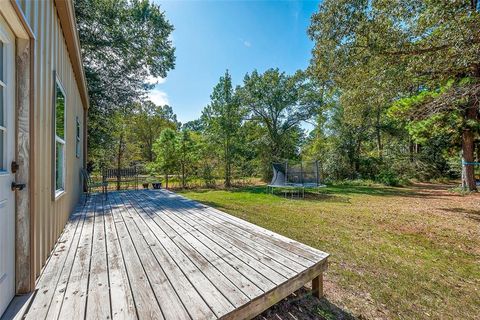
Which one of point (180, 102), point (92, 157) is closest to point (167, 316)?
point (92, 157)

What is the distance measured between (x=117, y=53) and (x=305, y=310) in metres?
10.7

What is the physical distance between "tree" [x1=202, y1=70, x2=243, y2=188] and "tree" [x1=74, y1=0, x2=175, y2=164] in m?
3.37

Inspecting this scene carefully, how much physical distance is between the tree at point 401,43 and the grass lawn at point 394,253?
117 inches

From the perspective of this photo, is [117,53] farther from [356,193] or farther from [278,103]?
[356,193]

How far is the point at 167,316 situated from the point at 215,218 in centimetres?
228

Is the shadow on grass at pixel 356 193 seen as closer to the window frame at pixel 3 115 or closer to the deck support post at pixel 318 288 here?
the deck support post at pixel 318 288

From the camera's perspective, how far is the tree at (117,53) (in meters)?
8.02

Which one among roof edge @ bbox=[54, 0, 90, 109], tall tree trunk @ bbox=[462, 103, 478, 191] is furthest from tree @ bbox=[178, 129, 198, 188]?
tall tree trunk @ bbox=[462, 103, 478, 191]

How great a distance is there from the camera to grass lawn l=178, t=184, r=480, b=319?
2.12 meters

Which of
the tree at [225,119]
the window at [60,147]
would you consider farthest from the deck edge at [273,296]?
the tree at [225,119]

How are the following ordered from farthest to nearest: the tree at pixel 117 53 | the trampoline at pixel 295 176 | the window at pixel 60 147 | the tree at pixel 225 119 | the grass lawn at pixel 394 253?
the tree at pixel 225 119 → the trampoline at pixel 295 176 → the tree at pixel 117 53 → the window at pixel 60 147 → the grass lawn at pixel 394 253

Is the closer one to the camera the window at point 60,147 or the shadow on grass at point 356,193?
the window at point 60,147

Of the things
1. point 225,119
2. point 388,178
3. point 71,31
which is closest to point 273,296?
point 71,31

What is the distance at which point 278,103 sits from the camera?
1495 cm
